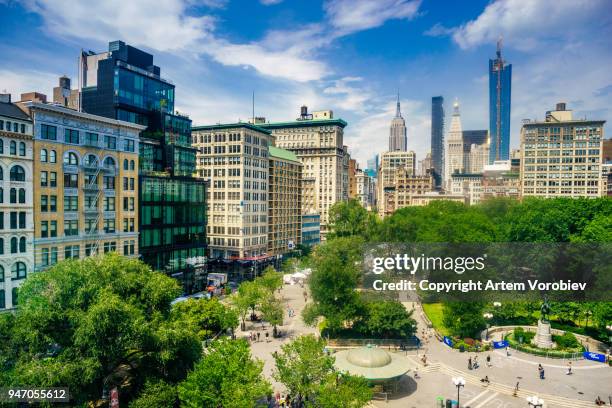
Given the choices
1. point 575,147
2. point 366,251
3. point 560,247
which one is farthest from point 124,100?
point 575,147

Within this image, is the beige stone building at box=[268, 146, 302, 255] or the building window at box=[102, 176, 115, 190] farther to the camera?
the beige stone building at box=[268, 146, 302, 255]

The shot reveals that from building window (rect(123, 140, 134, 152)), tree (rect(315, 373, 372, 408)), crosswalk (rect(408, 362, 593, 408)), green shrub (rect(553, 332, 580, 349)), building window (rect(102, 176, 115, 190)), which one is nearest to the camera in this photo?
tree (rect(315, 373, 372, 408))

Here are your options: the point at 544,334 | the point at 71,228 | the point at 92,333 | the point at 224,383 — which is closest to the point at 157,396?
the point at 224,383

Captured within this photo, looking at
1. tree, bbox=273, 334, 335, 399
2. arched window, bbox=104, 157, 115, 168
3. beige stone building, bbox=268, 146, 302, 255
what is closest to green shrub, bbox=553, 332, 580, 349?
tree, bbox=273, 334, 335, 399

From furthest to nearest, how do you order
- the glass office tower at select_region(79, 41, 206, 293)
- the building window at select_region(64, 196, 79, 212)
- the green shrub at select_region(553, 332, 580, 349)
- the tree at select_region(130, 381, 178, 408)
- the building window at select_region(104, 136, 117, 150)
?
the glass office tower at select_region(79, 41, 206, 293), the building window at select_region(104, 136, 117, 150), the building window at select_region(64, 196, 79, 212), the green shrub at select_region(553, 332, 580, 349), the tree at select_region(130, 381, 178, 408)

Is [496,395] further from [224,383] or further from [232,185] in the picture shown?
[232,185]

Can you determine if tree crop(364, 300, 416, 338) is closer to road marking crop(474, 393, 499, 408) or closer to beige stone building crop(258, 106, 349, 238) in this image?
road marking crop(474, 393, 499, 408)

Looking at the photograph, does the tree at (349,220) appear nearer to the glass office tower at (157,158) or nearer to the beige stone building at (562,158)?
the glass office tower at (157,158)
